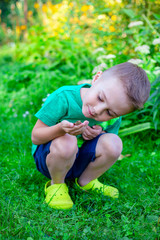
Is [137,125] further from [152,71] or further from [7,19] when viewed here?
[7,19]

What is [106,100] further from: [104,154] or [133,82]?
[104,154]

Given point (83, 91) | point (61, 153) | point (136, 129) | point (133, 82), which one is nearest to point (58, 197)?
point (61, 153)

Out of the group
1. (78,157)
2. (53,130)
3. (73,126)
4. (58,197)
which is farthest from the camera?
(78,157)

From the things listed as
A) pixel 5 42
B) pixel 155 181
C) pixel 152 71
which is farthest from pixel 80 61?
pixel 5 42

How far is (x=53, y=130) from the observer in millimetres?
1629

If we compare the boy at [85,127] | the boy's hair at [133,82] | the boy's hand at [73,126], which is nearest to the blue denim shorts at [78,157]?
the boy at [85,127]

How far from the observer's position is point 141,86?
5.09ft

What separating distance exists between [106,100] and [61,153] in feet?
1.38

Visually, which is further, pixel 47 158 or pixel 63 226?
pixel 47 158

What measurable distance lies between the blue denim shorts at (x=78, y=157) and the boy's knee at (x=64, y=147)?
0.09m

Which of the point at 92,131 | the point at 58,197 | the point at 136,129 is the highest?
the point at 92,131

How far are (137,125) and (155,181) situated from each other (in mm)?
807

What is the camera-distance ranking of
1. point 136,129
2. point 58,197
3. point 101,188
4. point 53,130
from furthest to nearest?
point 136,129
point 101,188
point 58,197
point 53,130

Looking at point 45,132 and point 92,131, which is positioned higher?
point 45,132
